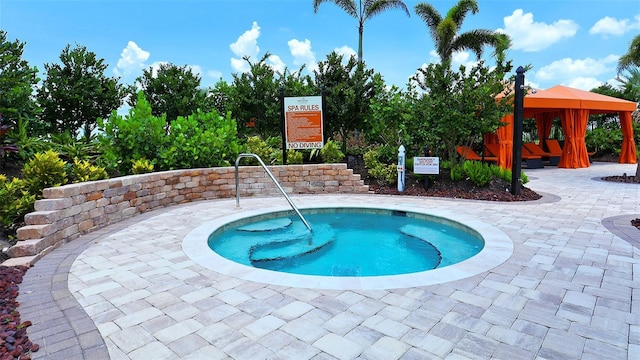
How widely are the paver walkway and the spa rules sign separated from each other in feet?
17.0

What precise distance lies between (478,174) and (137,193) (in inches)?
277

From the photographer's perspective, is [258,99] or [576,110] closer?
[258,99]

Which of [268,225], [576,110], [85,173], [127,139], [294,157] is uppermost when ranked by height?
[576,110]

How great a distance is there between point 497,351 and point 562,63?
50.7 feet

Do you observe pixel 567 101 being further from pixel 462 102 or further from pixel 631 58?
pixel 631 58

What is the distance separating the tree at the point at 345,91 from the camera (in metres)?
10.8

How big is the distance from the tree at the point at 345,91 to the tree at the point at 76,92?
6.18m

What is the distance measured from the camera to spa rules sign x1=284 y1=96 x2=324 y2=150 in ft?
29.1

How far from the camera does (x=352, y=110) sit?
1099cm

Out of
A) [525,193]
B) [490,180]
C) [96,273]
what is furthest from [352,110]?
[96,273]

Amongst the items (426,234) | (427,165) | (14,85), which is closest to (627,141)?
(427,165)

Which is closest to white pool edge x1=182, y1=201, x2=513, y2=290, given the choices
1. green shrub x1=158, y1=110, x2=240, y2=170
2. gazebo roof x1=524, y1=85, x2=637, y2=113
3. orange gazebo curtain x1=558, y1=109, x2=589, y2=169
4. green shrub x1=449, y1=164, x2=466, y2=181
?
green shrub x1=158, y1=110, x2=240, y2=170

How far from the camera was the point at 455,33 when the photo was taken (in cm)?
1939

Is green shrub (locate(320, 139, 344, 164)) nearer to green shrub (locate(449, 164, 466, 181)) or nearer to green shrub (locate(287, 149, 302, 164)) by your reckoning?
green shrub (locate(287, 149, 302, 164))
